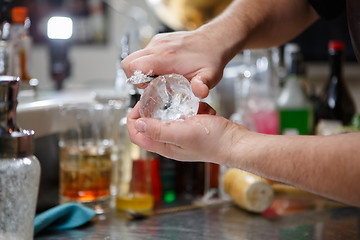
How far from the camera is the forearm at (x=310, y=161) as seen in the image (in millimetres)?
525

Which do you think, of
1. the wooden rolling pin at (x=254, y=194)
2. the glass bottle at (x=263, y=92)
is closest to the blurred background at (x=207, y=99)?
the glass bottle at (x=263, y=92)

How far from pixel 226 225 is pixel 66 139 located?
35cm

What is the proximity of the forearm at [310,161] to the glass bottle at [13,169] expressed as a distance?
0.27 m

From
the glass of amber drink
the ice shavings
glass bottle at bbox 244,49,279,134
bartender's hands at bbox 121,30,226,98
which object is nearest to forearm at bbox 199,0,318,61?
bartender's hands at bbox 121,30,226,98

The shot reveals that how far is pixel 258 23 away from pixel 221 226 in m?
0.35

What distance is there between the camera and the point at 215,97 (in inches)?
54.6

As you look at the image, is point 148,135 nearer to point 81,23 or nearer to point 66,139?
point 66,139

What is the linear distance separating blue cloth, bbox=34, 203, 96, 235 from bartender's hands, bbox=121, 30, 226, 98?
269 millimetres

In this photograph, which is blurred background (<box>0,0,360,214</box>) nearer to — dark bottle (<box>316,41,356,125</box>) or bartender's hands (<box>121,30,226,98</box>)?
dark bottle (<box>316,41,356,125</box>)

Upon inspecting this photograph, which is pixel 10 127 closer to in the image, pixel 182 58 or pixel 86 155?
pixel 182 58

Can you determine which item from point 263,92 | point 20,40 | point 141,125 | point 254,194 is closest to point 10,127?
point 141,125

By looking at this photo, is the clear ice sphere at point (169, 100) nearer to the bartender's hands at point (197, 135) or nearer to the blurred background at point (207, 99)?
the bartender's hands at point (197, 135)

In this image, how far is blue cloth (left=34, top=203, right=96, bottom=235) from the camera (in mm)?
840

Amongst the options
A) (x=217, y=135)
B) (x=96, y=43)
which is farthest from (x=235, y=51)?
(x=96, y=43)
